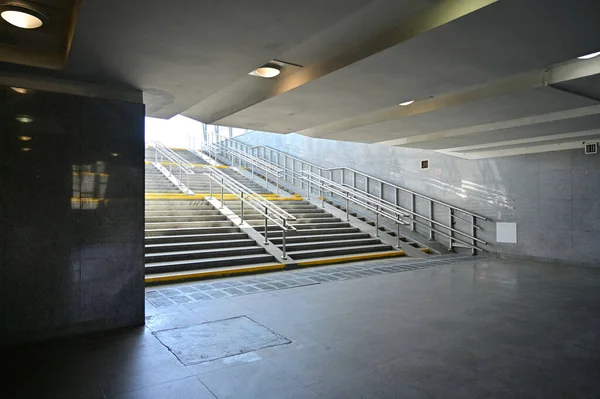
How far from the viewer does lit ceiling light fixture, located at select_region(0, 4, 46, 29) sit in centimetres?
280

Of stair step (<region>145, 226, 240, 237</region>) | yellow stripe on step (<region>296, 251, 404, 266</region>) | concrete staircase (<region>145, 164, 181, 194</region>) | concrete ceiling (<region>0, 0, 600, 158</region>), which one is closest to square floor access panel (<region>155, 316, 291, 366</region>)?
concrete ceiling (<region>0, 0, 600, 158</region>)

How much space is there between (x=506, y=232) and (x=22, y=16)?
950 cm

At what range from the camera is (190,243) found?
25.2ft

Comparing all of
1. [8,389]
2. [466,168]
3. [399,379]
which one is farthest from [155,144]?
[399,379]

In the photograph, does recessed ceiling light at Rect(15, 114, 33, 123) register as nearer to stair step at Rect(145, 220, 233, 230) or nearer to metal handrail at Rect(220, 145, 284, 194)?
stair step at Rect(145, 220, 233, 230)

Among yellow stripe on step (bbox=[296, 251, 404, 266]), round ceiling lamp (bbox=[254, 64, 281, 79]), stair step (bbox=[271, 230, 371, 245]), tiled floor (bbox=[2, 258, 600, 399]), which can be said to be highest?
round ceiling lamp (bbox=[254, 64, 281, 79])

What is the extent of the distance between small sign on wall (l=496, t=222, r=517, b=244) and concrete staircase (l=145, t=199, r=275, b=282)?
544 centimetres

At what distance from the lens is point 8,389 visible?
2.76 metres

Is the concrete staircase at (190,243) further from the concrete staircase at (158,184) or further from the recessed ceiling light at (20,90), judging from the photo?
the recessed ceiling light at (20,90)

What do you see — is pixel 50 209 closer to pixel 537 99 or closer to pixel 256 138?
pixel 537 99

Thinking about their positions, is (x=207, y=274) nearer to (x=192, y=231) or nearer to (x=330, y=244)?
(x=192, y=231)

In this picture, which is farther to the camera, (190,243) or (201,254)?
(190,243)

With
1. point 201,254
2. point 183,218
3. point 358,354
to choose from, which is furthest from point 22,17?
point 183,218

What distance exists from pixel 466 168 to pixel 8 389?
9729mm
